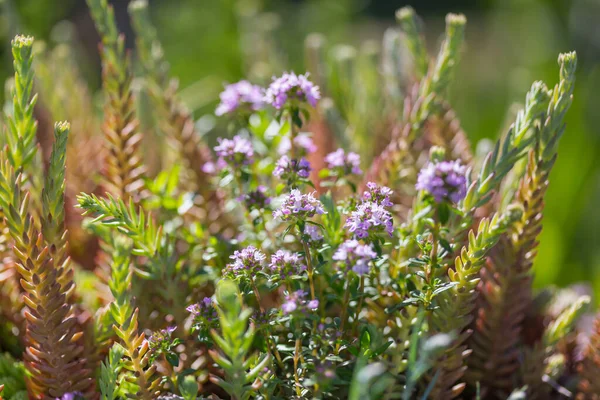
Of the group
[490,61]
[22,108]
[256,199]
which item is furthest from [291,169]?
[490,61]

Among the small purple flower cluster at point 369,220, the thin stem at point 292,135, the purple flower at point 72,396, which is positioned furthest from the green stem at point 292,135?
the purple flower at point 72,396

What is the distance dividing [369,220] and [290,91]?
0.42ft

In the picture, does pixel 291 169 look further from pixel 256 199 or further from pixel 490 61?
pixel 490 61

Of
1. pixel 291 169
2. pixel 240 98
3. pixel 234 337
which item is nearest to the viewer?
pixel 234 337

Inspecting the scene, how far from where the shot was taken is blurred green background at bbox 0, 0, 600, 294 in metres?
0.94

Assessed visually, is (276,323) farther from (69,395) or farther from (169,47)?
(169,47)

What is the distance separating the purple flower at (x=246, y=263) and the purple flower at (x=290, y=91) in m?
0.12

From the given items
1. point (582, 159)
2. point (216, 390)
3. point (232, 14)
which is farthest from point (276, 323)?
point (232, 14)

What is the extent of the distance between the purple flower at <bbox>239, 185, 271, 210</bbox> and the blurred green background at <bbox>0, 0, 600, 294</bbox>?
1.18ft

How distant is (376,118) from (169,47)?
3.37 ft

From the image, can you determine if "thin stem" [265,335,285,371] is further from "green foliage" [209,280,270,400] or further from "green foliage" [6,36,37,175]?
"green foliage" [6,36,37,175]

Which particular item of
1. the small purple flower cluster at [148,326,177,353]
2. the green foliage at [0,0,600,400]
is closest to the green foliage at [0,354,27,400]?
the green foliage at [0,0,600,400]

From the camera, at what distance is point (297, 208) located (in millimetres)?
359

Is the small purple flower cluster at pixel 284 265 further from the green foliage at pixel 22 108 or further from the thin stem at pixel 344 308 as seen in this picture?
the green foliage at pixel 22 108
